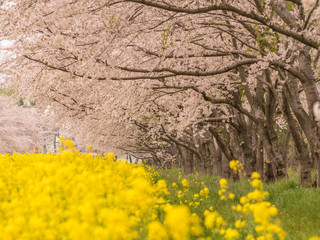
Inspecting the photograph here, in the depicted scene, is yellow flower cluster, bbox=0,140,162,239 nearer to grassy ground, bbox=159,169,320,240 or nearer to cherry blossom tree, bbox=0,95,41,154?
grassy ground, bbox=159,169,320,240

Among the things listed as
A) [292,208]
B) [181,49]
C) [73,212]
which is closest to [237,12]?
[181,49]

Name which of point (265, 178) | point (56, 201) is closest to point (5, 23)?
point (56, 201)

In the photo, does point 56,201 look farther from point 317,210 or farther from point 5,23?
point 317,210

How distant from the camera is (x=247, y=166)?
1382 cm

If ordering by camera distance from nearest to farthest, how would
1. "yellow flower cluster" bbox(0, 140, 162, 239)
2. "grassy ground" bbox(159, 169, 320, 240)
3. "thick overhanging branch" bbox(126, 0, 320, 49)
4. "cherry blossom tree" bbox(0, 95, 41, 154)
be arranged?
"yellow flower cluster" bbox(0, 140, 162, 239)
"grassy ground" bbox(159, 169, 320, 240)
"thick overhanging branch" bbox(126, 0, 320, 49)
"cherry blossom tree" bbox(0, 95, 41, 154)

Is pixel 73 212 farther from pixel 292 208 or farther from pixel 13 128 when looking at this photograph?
pixel 13 128

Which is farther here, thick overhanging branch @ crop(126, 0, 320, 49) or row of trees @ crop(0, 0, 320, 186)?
row of trees @ crop(0, 0, 320, 186)

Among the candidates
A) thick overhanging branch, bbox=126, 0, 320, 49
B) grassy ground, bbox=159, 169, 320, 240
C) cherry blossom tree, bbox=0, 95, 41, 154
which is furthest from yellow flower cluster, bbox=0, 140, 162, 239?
cherry blossom tree, bbox=0, 95, 41, 154

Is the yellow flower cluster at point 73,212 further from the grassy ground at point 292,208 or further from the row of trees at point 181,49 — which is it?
the row of trees at point 181,49

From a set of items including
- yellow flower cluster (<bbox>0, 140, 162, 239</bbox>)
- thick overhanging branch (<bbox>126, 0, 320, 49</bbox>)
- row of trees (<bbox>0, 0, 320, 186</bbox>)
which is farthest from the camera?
row of trees (<bbox>0, 0, 320, 186</bbox>)

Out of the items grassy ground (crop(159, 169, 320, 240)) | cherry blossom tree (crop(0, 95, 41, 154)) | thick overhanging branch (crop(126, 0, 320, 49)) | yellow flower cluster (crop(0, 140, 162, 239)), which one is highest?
cherry blossom tree (crop(0, 95, 41, 154))

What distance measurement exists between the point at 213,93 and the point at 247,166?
3298 millimetres

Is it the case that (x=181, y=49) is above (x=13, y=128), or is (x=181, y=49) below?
below

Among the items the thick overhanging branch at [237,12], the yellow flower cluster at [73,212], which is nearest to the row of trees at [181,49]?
the thick overhanging branch at [237,12]
